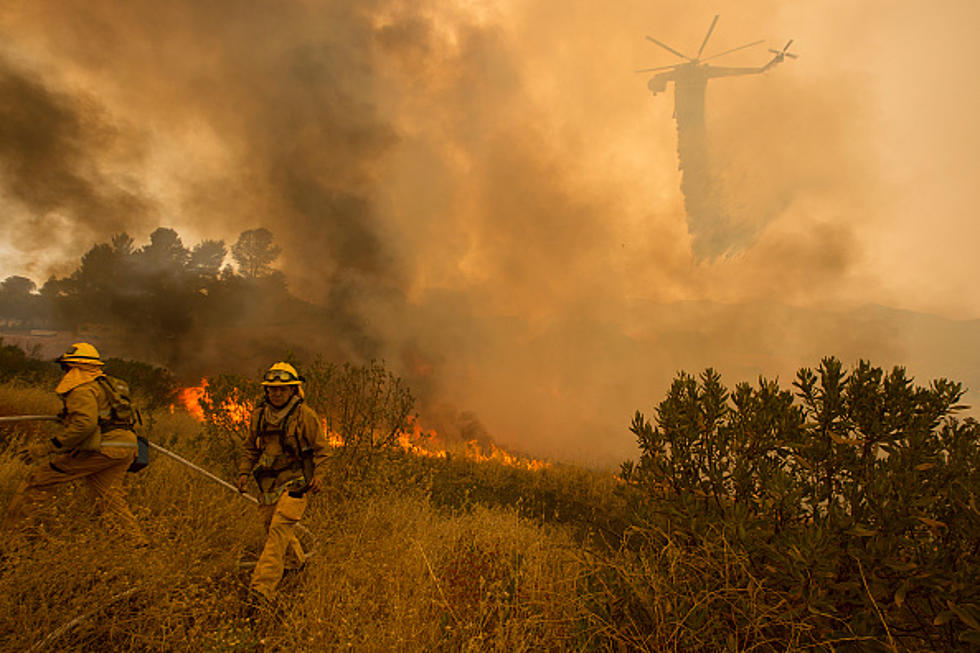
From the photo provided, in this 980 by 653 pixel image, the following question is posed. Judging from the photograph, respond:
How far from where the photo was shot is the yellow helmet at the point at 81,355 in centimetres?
525

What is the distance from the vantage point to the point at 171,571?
454 cm

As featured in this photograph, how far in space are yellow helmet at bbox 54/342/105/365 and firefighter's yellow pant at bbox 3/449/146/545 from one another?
119 centimetres

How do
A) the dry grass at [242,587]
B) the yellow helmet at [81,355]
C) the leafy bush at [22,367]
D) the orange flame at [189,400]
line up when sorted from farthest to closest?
the orange flame at [189,400], the leafy bush at [22,367], the yellow helmet at [81,355], the dry grass at [242,587]

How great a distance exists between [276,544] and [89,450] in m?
2.79

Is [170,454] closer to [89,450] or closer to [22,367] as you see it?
[89,450]

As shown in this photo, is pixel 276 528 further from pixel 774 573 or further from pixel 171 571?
pixel 774 573

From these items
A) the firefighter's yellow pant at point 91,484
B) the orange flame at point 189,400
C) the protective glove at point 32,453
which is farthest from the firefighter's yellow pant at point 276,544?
the orange flame at point 189,400

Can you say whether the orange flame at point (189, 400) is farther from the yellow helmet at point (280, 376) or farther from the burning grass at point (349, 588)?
the yellow helmet at point (280, 376)

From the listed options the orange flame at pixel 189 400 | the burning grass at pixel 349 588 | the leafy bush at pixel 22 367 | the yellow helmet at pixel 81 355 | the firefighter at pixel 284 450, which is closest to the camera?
the burning grass at pixel 349 588

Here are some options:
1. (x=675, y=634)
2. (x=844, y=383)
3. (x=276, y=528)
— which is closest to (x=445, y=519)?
(x=276, y=528)

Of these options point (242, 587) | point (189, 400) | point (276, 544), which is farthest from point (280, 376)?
point (189, 400)

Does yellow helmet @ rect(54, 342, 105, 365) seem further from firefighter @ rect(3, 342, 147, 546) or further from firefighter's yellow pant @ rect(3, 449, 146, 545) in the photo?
firefighter's yellow pant @ rect(3, 449, 146, 545)

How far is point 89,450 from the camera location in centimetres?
508

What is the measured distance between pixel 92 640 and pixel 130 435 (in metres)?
2.68
